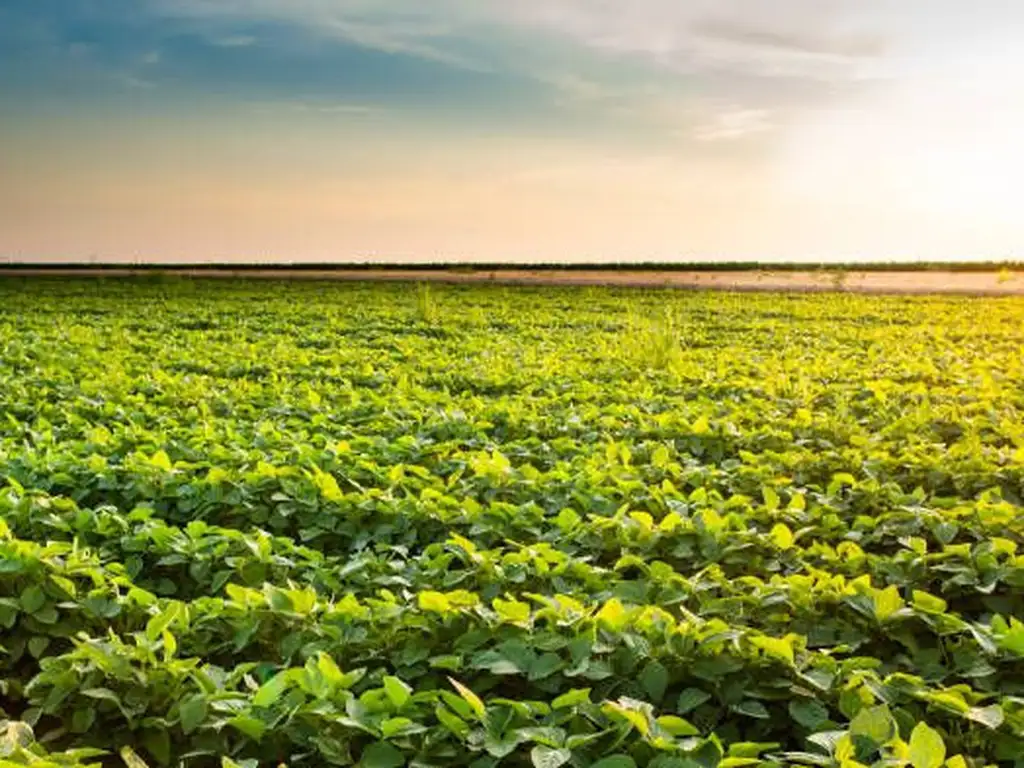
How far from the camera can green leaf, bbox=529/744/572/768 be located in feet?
8.30

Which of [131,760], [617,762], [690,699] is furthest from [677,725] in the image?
[131,760]

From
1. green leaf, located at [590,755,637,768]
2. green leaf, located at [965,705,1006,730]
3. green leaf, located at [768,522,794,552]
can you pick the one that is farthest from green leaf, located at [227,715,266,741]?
green leaf, located at [768,522,794,552]

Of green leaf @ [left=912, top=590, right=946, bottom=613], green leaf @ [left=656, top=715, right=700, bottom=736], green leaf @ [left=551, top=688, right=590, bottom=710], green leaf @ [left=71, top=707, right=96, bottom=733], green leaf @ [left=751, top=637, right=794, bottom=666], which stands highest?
green leaf @ [left=912, top=590, right=946, bottom=613]

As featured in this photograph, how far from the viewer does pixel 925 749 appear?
245 centimetres

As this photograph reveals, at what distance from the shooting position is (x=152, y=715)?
10.4 ft

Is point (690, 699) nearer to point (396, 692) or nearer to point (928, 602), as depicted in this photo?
point (396, 692)

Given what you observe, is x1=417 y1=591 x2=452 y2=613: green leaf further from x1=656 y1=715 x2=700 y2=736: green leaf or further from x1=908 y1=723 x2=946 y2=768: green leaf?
x1=908 y1=723 x2=946 y2=768: green leaf

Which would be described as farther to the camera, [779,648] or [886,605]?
[886,605]

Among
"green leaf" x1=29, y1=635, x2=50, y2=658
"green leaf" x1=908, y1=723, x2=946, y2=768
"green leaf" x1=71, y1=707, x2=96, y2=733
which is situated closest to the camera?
"green leaf" x1=908, y1=723, x2=946, y2=768

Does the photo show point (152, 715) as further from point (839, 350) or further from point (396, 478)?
point (839, 350)

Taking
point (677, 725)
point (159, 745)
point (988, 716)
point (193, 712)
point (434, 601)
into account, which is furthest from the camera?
point (434, 601)

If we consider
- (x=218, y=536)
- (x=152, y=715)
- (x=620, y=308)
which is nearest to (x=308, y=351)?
(x=218, y=536)

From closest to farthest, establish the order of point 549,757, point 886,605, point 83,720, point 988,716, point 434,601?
point 549,757 → point 988,716 → point 83,720 → point 434,601 → point 886,605

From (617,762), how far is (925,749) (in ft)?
2.33
